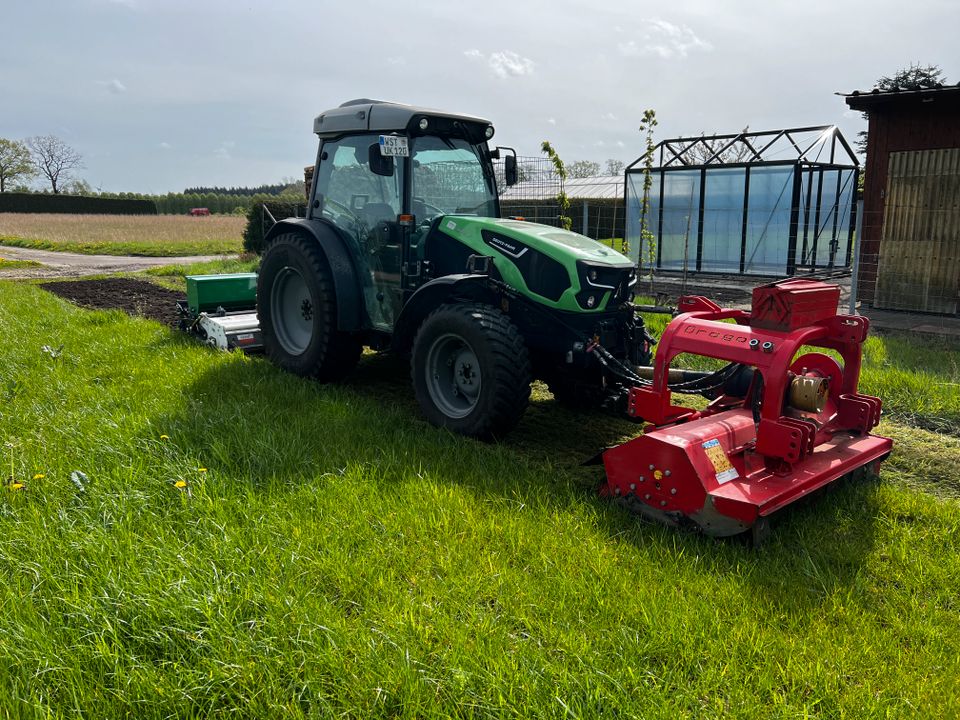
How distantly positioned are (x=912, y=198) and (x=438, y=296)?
882 centimetres

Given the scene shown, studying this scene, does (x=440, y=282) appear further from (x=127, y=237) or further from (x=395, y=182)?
(x=127, y=237)

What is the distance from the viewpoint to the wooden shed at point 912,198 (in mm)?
10153

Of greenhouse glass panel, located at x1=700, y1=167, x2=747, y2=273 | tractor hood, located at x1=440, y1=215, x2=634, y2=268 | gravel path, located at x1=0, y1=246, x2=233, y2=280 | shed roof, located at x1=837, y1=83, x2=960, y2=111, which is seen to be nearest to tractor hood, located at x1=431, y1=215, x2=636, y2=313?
tractor hood, located at x1=440, y1=215, x2=634, y2=268

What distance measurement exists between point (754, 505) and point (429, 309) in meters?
2.71

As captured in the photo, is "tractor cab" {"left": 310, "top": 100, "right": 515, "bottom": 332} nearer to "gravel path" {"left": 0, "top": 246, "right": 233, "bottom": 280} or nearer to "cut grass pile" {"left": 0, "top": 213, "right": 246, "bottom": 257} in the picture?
"gravel path" {"left": 0, "top": 246, "right": 233, "bottom": 280}

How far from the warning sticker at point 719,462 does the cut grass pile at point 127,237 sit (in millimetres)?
20806

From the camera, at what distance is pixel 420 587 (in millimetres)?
2885

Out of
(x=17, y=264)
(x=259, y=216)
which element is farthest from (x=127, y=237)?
(x=259, y=216)

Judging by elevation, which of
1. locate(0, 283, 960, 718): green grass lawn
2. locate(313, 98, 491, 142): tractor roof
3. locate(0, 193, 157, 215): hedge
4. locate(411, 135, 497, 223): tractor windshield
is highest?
locate(0, 193, 157, 215): hedge

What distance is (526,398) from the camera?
455 centimetres

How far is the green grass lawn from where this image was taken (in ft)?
7.65

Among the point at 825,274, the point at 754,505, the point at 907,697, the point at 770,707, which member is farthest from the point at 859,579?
the point at 825,274

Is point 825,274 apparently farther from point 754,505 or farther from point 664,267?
point 754,505

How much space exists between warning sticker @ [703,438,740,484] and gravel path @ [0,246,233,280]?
1630 centimetres
